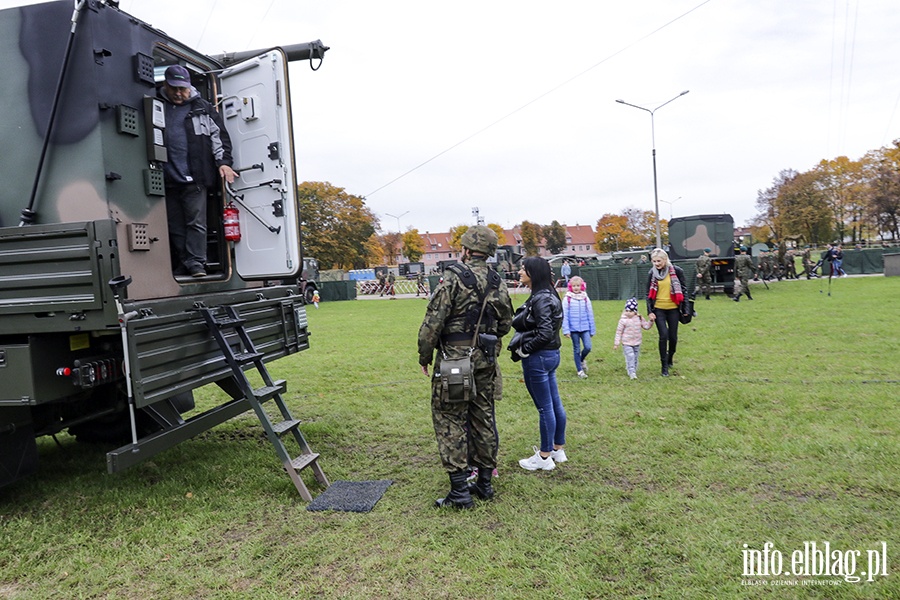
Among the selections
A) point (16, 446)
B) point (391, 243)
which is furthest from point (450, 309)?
point (391, 243)

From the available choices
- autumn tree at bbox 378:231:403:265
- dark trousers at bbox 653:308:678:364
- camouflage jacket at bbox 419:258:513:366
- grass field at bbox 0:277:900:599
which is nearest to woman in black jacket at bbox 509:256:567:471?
grass field at bbox 0:277:900:599

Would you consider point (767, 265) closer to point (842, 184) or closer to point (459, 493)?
point (459, 493)

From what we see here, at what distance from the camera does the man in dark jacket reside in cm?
480

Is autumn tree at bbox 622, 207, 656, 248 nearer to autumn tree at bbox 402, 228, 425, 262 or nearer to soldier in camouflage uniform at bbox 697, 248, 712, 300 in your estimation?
autumn tree at bbox 402, 228, 425, 262

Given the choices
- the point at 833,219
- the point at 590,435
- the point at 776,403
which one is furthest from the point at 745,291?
the point at 833,219

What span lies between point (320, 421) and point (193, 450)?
1285mm

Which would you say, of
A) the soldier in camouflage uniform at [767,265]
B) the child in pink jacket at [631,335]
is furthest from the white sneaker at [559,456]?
the soldier in camouflage uniform at [767,265]

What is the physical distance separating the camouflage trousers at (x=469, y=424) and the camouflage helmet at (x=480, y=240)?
70cm

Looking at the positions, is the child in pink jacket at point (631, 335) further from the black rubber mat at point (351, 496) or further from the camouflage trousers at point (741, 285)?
the camouflage trousers at point (741, 285)

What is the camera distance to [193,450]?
5.44 metres

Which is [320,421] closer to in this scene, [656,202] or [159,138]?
[159,138]

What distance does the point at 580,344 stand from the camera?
8031mm

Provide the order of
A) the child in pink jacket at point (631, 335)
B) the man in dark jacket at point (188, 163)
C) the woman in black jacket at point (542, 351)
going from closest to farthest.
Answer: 1. the woman in black jacket at point (542, 351)
2. the man in dark jacket at point (188, 163)
3. the child in pink jacket at point (631, 335)

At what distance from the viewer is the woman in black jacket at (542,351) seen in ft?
14.6
